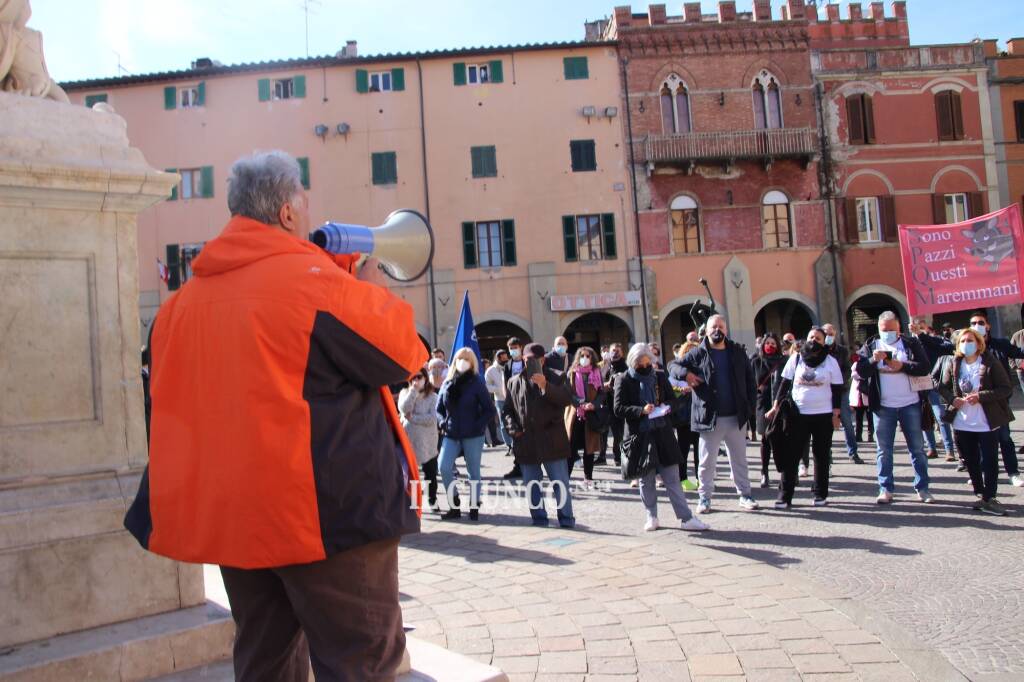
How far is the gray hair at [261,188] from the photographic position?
7.31 feet

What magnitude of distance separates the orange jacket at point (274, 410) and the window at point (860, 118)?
97.9 feet

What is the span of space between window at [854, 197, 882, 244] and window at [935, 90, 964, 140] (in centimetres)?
352

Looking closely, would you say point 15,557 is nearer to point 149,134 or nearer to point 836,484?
point 836,484

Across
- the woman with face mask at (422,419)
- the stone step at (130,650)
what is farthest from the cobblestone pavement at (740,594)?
the stone step at (130,650)

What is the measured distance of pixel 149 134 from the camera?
91.6ft

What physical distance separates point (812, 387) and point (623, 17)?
23.2 metres

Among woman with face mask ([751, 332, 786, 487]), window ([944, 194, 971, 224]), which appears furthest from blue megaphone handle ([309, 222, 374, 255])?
window ([944, 194, 971, 224])

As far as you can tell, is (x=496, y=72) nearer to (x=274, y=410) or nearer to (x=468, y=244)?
(x=468, y=244)

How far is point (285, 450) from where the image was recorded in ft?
6.44

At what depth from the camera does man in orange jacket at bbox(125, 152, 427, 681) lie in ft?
6.46

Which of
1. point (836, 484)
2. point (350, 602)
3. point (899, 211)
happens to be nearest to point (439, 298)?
point (899, 211)

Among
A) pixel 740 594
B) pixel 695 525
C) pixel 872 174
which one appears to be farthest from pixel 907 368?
pixel 872 174

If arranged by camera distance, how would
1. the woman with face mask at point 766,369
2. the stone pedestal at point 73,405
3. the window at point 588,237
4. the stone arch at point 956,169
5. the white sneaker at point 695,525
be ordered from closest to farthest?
the stone pedestal at point 73,405
the white sneaker at point 695,525
the woman with face mask at point 766,369
the window at point 588,237
the stone arch at point 956,169

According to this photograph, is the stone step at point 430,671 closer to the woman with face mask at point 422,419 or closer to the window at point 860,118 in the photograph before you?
the woman with face mask at point 422,419
